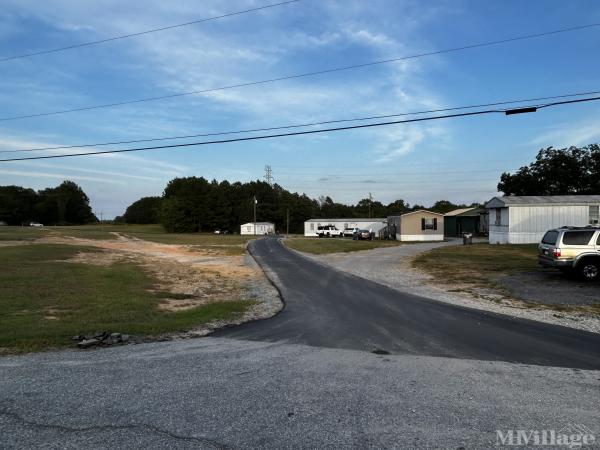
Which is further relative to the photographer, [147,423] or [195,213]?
[195,213]

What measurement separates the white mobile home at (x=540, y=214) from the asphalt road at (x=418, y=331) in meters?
26.5

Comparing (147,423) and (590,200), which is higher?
(590,200)

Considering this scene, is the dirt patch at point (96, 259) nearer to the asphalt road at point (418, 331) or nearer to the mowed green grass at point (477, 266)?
the asphalt road at point (418, 331)

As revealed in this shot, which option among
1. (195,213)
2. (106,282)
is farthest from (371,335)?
(195,213)

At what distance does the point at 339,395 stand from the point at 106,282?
1385 cm

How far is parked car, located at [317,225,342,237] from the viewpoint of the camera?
240 ft

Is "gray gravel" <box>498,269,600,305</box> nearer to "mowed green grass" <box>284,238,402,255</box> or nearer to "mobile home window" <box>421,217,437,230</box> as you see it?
"mowed green grass" <box>284,238,402,255</box>

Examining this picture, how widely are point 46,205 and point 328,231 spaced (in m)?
113

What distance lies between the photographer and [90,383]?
5277mm

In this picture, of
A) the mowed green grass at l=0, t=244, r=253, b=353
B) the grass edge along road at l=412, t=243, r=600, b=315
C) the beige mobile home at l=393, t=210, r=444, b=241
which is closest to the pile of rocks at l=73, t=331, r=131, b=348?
the mowed green grass at l=0, t=244, r=253, b=353

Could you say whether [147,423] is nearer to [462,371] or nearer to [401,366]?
[401,366]

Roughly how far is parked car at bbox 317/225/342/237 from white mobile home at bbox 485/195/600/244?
3723 centimetres

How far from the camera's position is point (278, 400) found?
187 inches

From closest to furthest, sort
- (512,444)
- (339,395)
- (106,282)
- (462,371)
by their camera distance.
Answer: (512,444) < (339,395) < (462,371) < (106,282)
